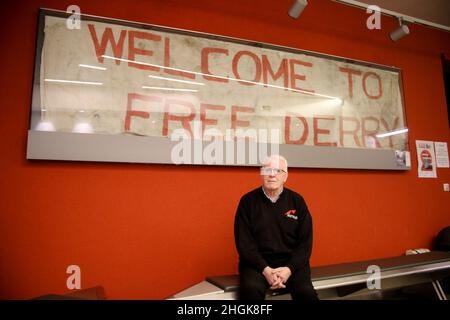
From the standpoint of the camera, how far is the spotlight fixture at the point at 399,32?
2982 mm

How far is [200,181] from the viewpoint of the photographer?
2.28 metres

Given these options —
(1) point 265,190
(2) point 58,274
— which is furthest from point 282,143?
(2) point 58,274

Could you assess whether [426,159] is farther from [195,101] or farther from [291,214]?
[195,101]

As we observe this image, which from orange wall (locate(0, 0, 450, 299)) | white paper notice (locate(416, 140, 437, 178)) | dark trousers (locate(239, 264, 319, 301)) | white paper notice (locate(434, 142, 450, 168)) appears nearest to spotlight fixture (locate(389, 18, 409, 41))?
orange wall (locate(0, 0, 450, 299))

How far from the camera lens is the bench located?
175 centimetres

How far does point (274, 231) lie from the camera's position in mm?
1825

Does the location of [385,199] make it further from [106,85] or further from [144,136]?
[106,85]

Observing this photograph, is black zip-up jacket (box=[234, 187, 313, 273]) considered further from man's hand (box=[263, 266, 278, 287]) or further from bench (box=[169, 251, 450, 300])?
bench (box=[169, 251, 450, 300])

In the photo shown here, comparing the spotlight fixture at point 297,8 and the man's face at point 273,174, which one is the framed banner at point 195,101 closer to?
the spotlight fixture at point 297,8

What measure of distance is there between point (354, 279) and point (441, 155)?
2100 mm

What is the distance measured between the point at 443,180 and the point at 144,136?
10.5ft

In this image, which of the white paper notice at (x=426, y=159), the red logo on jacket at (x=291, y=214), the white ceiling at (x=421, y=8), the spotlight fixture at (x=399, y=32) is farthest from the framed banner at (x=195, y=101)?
the white ceiling at (x=421, y=8)

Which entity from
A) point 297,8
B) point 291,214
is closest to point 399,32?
point 297,8

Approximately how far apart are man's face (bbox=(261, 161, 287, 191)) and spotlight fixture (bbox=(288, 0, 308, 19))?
1.50 meters
